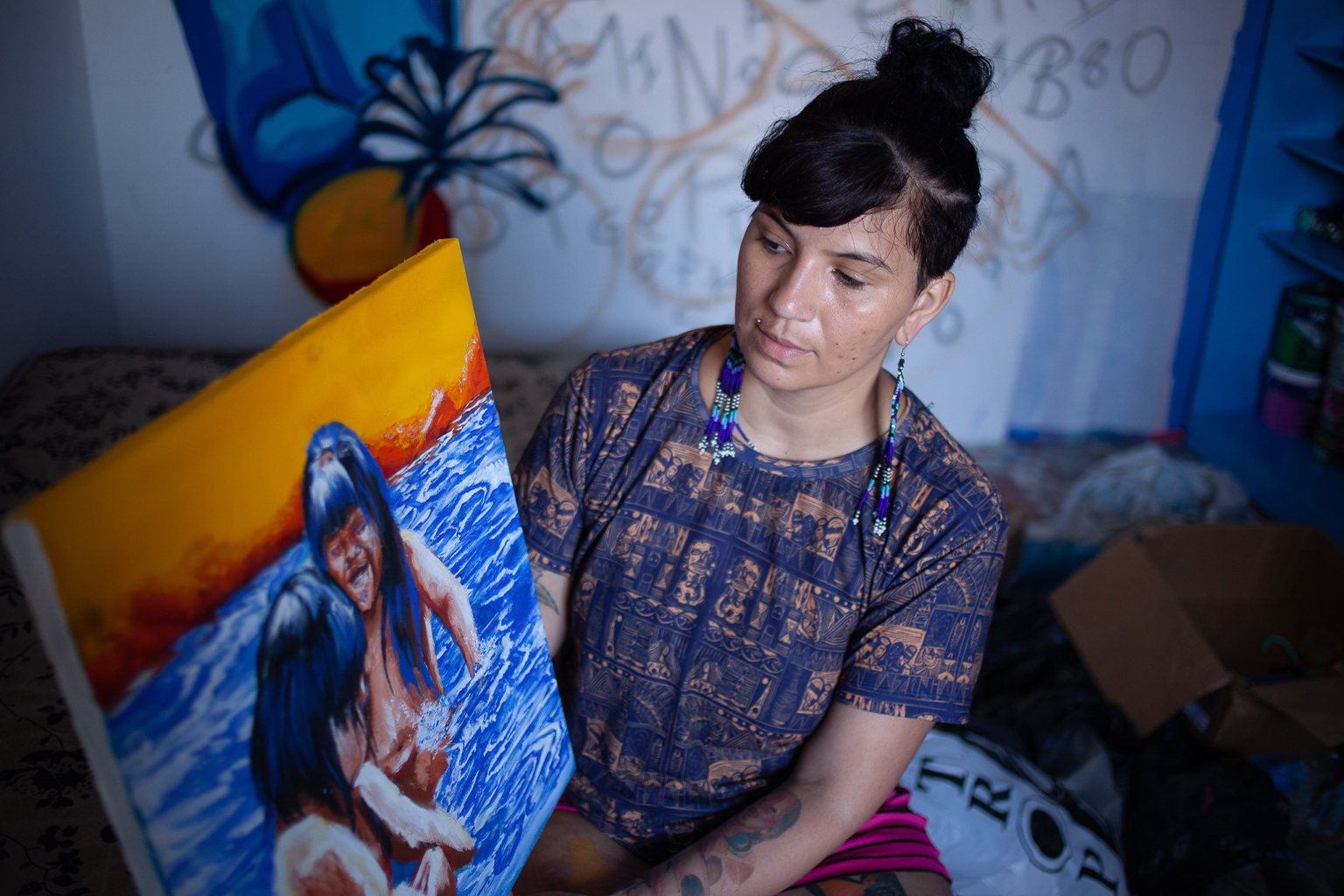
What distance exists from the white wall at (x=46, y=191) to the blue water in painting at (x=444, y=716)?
1.64m

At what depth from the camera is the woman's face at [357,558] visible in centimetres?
68

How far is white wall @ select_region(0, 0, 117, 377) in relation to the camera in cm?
191

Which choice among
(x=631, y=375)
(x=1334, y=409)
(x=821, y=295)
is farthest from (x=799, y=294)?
(x=1334, y=409)

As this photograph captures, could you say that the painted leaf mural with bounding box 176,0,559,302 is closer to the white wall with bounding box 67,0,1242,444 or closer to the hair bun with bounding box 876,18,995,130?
the white wall with bounding box 67,0,1242,444

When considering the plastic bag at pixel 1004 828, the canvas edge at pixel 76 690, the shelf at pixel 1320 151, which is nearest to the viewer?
the canvas edge at pixel 76 690

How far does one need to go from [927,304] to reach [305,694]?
78 cm

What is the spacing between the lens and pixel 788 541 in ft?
3.54

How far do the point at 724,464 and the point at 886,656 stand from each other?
0.29 meters

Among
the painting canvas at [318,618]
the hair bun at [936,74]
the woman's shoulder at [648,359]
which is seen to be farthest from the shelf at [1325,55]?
the painting canvas at [318,618]

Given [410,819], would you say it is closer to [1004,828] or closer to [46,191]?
[1004,828]

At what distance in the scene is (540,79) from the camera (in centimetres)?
237

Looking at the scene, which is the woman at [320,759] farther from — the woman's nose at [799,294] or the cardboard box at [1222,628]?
the cardboard box at [1222,628]

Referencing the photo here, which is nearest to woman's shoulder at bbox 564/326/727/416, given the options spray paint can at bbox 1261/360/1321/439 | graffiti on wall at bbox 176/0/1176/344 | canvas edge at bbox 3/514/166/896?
canvas edge at bbox 3/514/166/896

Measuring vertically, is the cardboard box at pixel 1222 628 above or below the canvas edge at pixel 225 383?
below
